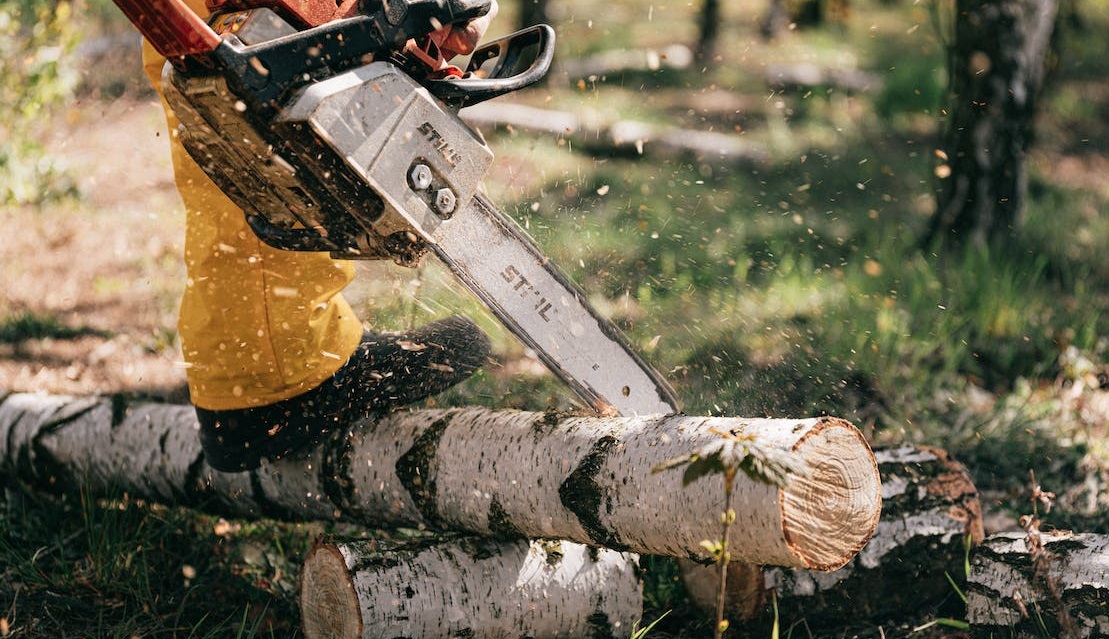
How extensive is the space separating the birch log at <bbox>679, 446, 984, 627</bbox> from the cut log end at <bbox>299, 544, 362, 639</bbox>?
0.79 metres

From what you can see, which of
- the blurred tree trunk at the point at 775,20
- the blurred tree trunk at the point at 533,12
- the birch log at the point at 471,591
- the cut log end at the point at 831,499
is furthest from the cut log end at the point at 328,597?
the blurred tree trunk at the point at 775,20

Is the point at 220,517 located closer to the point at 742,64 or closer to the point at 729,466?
the point at 729,466

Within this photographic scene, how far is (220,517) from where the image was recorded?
2.76 m

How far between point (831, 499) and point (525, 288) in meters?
0.80

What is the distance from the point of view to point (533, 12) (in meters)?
9.23

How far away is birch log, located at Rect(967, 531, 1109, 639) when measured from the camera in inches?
80.3

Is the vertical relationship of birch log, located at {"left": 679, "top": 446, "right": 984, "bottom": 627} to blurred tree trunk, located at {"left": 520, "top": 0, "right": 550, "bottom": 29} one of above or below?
above

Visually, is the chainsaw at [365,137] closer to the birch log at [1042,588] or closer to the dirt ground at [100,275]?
the birch log at [1042,588]

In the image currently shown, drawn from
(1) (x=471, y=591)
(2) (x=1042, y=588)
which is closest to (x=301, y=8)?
(1) (x=471, y=591)

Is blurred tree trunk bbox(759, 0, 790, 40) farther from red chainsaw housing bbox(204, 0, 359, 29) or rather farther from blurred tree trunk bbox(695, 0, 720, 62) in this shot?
red chainsaw housing bbox(204, 0, 359, 29)

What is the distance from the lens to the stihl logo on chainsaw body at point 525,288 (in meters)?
2.22

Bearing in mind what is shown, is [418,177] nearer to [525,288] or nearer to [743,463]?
[525,288]

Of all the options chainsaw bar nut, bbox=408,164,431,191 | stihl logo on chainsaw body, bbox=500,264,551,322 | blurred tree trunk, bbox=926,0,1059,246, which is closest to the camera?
chainsaw bar nut, bbox=408,164,431,191

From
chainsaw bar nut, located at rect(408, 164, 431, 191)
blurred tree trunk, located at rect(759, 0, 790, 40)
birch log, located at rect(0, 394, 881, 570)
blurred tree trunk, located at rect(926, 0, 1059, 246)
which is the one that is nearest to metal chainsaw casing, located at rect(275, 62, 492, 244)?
chainsaw bar nut, located at rect(408, 164, 431, 191)
